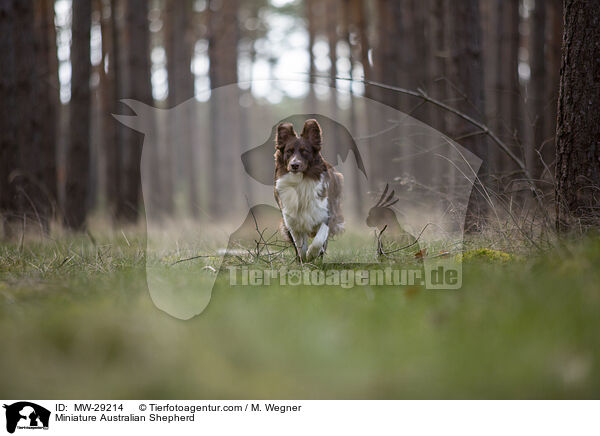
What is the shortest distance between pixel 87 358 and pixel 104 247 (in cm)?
359

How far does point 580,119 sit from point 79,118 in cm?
875

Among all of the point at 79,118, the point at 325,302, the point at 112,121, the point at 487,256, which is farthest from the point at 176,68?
the point at 325,302

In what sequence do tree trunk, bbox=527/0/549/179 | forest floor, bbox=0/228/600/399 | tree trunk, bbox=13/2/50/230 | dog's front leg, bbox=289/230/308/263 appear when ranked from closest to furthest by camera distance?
forest floor, bbox=0/228/600/399
dog's front leg, bbox=289/230/308/263
tree trunk, bbox=13/2/50/230
tree trunk, bbox=527/0/549/179

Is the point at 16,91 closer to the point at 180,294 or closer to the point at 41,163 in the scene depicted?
the point at 41,163

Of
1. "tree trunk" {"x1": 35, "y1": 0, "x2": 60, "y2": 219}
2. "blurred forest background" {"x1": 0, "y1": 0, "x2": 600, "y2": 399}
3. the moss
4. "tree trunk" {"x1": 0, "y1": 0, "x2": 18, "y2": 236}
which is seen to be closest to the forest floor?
"blurred forest background" {"x1": 0, "y1": 0, "x2": 600, "y2": 399}

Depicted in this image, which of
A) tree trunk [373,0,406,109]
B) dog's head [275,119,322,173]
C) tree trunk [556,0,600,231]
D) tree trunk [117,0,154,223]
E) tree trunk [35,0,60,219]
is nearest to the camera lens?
tree trunk [556,0,600,231]

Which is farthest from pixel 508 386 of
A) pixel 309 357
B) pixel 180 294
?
pixel 180 294

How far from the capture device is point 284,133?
5.19m

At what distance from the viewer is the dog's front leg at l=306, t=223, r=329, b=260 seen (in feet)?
16.7

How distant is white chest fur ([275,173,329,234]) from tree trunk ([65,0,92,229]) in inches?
224

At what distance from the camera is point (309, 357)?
7.32 ft

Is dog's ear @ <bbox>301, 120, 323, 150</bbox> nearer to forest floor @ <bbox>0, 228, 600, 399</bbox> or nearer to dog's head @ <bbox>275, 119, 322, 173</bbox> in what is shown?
dog's head @ <bbox>275, 119, 322, 173</bbox>

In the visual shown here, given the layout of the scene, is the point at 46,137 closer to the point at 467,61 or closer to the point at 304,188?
the point at 304,188
